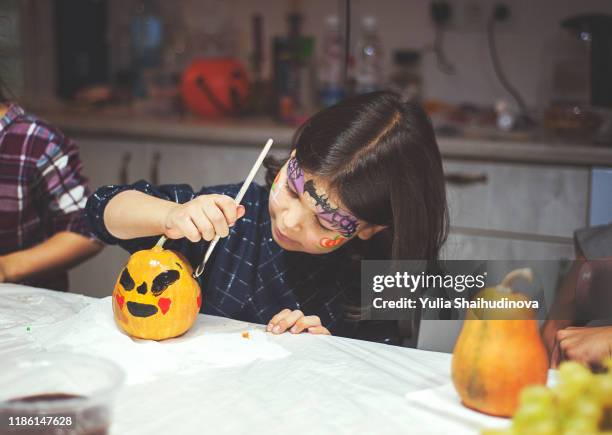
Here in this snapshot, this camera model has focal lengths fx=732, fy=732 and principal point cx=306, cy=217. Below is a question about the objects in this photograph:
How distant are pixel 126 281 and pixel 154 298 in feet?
0.16

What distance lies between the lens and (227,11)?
2812 mm

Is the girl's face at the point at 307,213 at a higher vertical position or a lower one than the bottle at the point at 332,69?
lower

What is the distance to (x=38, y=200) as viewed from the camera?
4.79 ft

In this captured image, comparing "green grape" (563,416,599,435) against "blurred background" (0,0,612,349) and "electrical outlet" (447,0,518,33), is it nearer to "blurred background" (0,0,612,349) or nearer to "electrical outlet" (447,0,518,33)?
"blurred background" (0,0,612,349)

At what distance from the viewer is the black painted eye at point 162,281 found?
0.94 m

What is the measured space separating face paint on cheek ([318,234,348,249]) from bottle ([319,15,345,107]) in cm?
136

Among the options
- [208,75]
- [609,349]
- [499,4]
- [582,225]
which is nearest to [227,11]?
[208,75]

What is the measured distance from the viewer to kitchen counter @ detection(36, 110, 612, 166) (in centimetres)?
193

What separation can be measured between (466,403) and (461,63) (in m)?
1.92

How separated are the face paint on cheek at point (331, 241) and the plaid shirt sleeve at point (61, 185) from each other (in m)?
0.54

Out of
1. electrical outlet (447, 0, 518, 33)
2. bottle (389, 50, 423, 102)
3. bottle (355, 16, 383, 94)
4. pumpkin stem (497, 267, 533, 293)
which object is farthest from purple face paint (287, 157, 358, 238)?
electrical outlet (447, 0, 518, 33)

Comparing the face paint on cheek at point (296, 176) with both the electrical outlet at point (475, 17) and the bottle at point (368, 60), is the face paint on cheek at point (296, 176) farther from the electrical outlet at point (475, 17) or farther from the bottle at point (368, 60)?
the electrical outlet at point (475, 17)

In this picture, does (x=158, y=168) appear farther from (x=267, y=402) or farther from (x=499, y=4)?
(x=267, y=402)

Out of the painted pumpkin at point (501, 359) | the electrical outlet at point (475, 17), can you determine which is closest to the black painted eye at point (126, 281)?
the painted pumpkin at point (501, 359)
